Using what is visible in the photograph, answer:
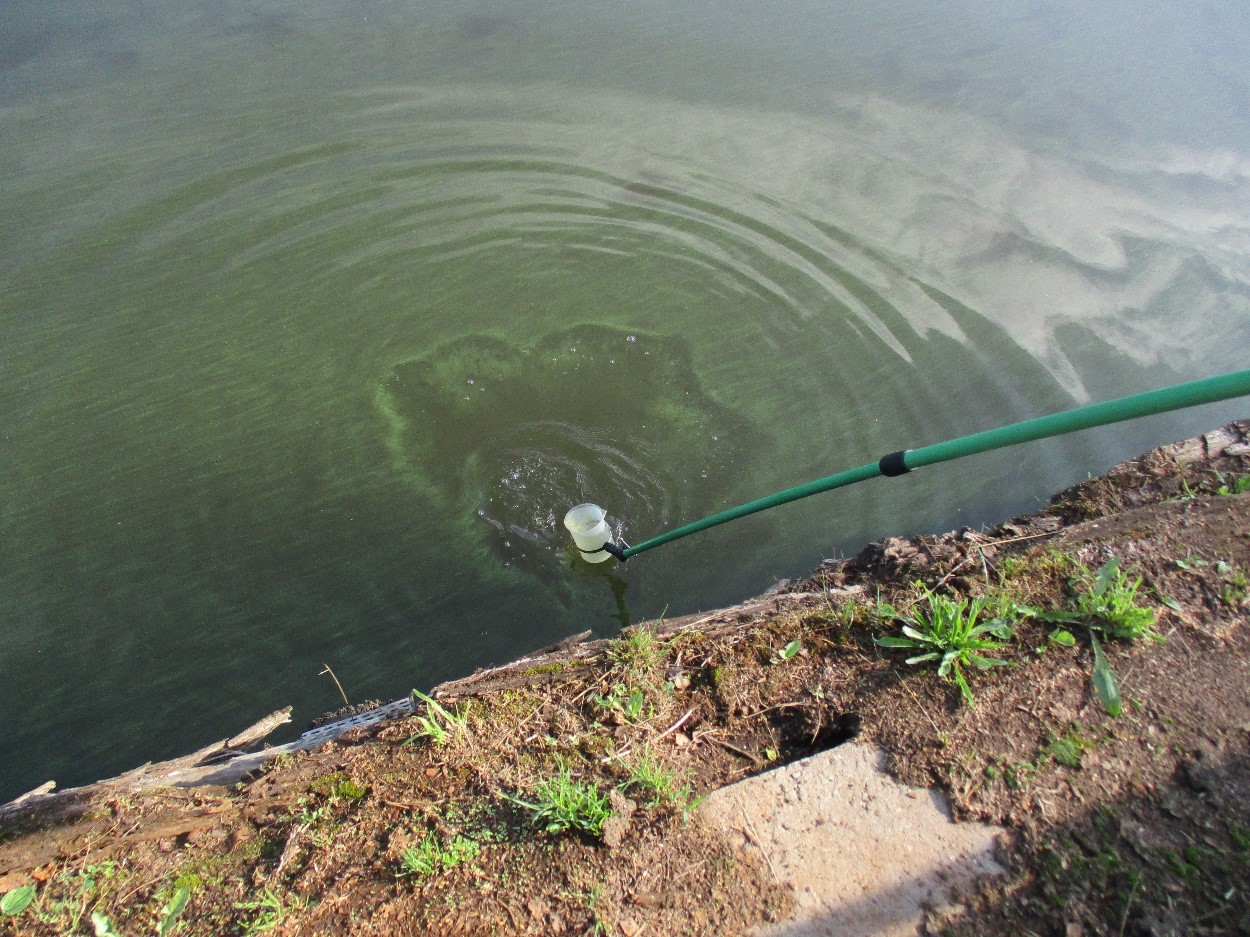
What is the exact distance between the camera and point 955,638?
5.89 ft

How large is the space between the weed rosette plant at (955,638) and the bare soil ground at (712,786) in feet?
0.10

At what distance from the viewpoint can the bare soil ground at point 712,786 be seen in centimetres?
150

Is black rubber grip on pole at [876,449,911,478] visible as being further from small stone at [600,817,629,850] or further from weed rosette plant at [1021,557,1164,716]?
small stone at [600,817,629,850]

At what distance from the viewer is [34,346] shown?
3469mm

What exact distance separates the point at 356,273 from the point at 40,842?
2709 millimetres

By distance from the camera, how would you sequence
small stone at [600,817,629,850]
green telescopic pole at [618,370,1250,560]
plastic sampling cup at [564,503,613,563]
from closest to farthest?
green telescopic pole at [618,370,1250,560]
small stone at [600,817,629,850]
plastic sampling cup at [564,503,613,563]

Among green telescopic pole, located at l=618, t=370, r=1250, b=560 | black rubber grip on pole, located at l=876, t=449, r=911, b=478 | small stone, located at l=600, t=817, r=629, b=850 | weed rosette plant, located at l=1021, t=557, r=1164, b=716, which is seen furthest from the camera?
black rubber grip on pole, located at l=876, t=449, r=911, b=478

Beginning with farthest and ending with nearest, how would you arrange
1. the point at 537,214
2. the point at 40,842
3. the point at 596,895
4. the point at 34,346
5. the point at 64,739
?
the point at 537,214 → the point at 34,346 → the point at 64,739 → the point at 40,842 → the point at 596,895

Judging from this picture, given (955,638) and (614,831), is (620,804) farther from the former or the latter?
(955,638)

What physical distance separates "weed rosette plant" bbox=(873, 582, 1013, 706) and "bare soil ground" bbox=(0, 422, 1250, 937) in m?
0.03

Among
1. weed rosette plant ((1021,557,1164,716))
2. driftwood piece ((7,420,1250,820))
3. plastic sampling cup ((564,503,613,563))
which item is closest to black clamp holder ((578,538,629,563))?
plastic sampling cup ((564,503,613,563))

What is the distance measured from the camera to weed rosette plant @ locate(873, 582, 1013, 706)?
178cm

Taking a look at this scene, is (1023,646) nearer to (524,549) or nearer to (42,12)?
(524,549)

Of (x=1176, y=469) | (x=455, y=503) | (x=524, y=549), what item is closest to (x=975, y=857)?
(x=1176, y=469)
